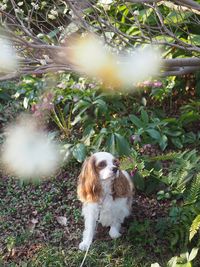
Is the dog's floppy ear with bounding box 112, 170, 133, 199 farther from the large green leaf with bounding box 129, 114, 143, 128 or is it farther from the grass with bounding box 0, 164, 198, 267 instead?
the large green leaf with bounding box 129, 114, 143, 128

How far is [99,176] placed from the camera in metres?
3.95

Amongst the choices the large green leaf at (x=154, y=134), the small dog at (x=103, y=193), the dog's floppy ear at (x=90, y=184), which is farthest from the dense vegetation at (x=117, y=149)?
the dog's floppy ear at (x=90, y=184)

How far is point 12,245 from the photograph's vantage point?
4.27 meters

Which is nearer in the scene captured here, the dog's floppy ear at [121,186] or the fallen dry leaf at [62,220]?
the dog's floppy ear at [121,186]

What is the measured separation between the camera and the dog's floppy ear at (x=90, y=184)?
3951 mm

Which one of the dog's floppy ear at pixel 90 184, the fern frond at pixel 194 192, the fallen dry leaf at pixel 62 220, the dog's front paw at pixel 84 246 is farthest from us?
the fallen dry leaf at pixel 62 220

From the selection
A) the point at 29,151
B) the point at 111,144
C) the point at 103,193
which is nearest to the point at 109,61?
the point at 111,144

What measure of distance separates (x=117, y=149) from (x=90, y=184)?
2.86 ft

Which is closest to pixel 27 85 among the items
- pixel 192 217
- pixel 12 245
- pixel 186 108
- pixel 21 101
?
pixel 21 101

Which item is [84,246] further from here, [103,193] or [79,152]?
[79,152]

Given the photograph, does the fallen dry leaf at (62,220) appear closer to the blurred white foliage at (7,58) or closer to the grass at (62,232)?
the grass at (62,232)

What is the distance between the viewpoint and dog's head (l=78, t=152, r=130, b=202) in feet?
12.8

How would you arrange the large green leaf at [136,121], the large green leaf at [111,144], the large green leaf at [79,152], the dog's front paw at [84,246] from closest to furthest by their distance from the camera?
the dog's front paw at [84,246] < the large green leaf at [111,144] < the large green leaf at [79,152] < the large green leaf at [136,121]

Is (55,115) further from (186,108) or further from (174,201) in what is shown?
(174,201)
